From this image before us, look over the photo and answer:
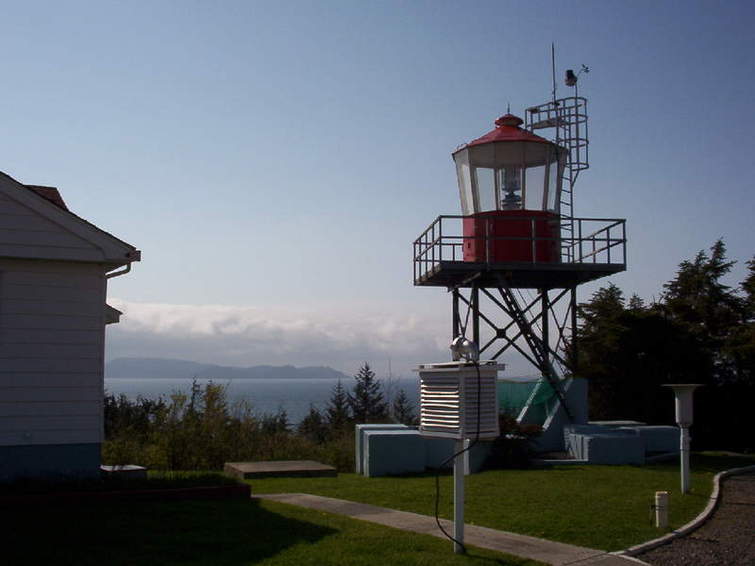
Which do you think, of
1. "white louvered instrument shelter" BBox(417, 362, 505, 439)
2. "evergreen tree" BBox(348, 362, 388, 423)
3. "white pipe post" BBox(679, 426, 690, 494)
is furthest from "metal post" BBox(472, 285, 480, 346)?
"evergreen tree" BBox(348, 362, 388, 423)

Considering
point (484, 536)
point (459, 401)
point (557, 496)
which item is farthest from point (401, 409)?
point (459, 401)

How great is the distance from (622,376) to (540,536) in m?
15.8

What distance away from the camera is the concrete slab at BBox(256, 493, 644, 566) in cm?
896

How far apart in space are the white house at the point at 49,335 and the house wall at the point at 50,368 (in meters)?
0.01

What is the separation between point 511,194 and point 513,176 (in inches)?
18.1

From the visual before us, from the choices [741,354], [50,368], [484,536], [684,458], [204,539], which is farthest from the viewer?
[741,354]

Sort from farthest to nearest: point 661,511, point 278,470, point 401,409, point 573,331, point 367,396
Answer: point 367,396 → point 401,409 → point 573,331 → point 278,470 → point 661,511

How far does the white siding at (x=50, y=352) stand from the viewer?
11953 millimetres

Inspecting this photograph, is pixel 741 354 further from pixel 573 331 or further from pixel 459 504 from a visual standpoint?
pixel 459 504

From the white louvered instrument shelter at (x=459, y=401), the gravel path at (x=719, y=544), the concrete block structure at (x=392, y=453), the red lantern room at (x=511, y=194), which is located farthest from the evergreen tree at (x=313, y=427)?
the white louvered instrument shelter at (x=459, y=401)

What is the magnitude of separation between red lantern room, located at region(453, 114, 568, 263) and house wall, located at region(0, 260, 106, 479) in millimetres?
10699

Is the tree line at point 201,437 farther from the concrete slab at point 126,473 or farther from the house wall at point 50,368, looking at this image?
the house wall at point 50,368

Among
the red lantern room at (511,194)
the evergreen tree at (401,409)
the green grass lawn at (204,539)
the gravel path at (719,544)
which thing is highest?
the red lantern room at (511,194)

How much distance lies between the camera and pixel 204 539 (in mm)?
9195
